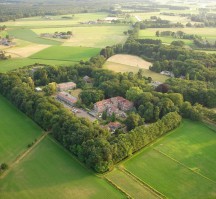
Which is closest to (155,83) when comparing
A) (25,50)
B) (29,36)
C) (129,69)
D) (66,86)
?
(129,69)

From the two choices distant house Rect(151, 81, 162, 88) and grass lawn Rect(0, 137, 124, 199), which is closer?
grass lawn Rect(0, 137, 124, 199)

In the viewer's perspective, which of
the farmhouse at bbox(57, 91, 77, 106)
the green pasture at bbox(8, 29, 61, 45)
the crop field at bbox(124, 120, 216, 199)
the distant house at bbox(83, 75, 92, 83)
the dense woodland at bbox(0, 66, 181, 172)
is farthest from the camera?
the green pasture at bbox(8, 29, 61, 45)

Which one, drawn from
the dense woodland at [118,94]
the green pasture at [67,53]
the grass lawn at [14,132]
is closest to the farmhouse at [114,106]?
the dense woodland at [118,94]

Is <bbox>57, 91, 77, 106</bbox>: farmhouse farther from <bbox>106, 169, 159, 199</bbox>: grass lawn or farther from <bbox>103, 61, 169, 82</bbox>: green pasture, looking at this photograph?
<bbox>106, 169, 159, 199</bbox>: grass lawn

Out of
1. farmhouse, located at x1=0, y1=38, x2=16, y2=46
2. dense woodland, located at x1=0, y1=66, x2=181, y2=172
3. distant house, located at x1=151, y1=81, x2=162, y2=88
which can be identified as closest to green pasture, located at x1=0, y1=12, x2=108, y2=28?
farmhouse, located at x1=0, y1=38, x2=16, y2=46

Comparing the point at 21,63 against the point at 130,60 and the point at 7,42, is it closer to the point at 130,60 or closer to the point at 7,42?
the point at 7,42

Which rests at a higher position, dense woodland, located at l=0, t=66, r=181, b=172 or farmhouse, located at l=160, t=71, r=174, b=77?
dense woodland, located at l=0, t=66, r=181, b=172
